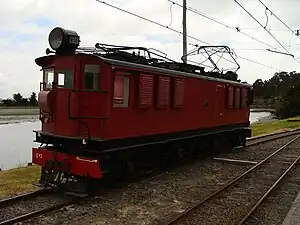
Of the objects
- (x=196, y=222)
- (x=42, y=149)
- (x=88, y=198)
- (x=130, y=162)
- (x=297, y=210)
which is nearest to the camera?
(x=196, y=222)

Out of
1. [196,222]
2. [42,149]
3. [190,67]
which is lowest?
[196,222]

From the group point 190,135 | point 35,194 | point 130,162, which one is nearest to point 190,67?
point 190,135

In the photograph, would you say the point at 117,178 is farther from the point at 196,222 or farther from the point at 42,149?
the point at 196,222

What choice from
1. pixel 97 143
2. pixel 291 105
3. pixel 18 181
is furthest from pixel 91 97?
pixel 291 105

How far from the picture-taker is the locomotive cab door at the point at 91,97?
970 cm

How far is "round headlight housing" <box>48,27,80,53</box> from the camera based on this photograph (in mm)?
9960

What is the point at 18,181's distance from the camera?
11.0 m

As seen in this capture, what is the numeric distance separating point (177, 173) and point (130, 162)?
89.3 inches

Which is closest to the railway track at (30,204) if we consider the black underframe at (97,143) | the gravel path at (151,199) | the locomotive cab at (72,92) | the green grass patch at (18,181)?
the gravel path at (151,199)

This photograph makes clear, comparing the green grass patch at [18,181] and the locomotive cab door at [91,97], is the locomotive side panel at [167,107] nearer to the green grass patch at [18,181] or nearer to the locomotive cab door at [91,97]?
the locomotive cab door at [91,97]

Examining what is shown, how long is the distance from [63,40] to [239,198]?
18.0 feet

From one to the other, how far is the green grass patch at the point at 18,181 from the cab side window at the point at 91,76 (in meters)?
2.75

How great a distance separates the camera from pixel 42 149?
10.1 m

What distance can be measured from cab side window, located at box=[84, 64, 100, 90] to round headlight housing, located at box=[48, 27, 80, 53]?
69cm
